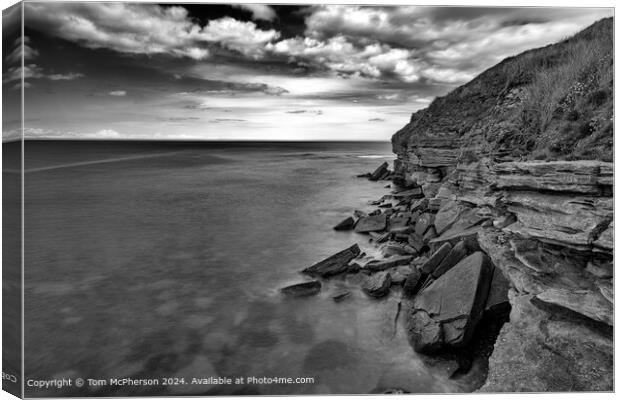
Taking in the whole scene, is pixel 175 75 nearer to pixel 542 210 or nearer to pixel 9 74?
pixel 9 74

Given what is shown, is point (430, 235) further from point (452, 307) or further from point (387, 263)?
point (452, 307)

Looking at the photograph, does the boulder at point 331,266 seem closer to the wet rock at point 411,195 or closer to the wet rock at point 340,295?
the wet rock at point 340,295

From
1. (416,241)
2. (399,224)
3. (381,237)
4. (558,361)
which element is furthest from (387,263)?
(558,361)

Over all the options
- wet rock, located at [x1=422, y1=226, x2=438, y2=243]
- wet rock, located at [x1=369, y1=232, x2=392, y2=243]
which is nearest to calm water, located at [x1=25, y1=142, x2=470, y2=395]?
wet rock, located at [x1=369, y1=232, x2=392, y2=243]

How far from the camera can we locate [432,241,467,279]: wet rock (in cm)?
899

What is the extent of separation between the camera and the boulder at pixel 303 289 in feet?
31.7

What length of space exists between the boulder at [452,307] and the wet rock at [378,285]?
108 cm

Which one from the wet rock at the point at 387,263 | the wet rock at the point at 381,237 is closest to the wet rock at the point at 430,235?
the wet rock at the point at 387,263

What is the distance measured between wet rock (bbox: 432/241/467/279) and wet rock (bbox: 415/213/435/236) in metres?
3.40

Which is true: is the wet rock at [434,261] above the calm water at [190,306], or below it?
above

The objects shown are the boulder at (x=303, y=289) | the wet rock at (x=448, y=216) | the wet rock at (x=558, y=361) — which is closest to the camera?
the wet rock at (x=558, y=361)

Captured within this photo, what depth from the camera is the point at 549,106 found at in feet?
29.8

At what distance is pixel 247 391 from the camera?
18.9 feet

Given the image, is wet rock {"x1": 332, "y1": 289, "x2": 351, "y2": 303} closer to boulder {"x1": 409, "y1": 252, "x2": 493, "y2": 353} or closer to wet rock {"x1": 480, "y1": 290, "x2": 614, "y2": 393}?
boulder {"x1": 409, "y1": 252, "x2": 493, "y2": 353}
